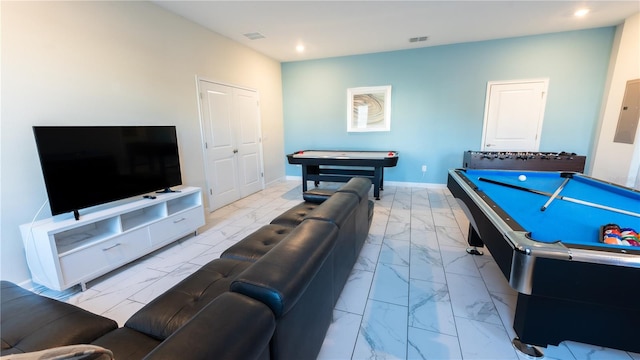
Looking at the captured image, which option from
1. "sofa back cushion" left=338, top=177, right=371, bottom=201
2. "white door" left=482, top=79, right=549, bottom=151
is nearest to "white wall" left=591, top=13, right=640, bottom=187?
"white door" left=482, top=79, right=549, bottom=151

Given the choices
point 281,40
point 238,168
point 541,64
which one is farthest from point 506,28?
point 238,168

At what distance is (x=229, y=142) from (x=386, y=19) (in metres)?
2.90

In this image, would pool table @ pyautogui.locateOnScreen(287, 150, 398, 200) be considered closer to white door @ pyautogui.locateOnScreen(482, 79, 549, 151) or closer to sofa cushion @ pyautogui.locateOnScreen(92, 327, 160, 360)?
white door @ pyautogui.locateOnScreen(482, 79, 549, 151)

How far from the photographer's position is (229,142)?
168 inches

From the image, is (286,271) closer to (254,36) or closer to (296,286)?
(296,286)

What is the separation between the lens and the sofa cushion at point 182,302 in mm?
1161

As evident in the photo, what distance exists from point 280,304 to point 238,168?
393 centimetres

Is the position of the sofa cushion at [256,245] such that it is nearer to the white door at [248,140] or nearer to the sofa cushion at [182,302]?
the sofa cushion at [182,302]

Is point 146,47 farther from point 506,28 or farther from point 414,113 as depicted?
point 506,28

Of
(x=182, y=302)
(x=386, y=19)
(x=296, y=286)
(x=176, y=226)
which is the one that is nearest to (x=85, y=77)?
(x=176, y=226)

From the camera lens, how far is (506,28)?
3861 millimetres

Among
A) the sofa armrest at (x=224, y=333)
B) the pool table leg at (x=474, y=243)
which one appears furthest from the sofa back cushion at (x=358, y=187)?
the sofa armrest at (x=224, y=333)

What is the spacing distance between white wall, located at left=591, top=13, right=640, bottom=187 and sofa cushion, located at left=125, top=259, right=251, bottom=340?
15.7 feet

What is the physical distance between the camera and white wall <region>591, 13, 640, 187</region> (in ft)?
10.9
